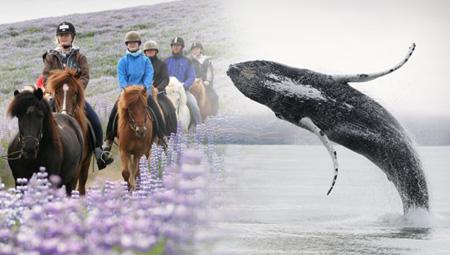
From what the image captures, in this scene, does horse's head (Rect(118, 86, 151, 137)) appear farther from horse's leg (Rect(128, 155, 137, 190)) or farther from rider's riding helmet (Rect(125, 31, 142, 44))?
rider's riding helmet (Rect(125, 31, 142, 44))

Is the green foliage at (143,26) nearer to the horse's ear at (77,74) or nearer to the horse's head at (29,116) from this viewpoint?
the horse's ear at (77,74)

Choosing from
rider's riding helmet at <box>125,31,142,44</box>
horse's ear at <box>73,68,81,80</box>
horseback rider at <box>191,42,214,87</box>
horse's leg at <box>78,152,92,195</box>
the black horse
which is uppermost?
horseback rider at <box>191,42,214,87</box>

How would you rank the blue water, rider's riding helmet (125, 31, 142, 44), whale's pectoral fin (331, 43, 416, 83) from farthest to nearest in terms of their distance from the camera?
rider's riding helmet (125, 31, 142, 44) < whale's pectoral fin (331, 43, 416, 83) < the blue water

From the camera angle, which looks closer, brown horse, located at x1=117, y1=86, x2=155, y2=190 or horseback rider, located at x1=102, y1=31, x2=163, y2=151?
brown horse, located at x1=117, y1=86, x2=155, y2=190

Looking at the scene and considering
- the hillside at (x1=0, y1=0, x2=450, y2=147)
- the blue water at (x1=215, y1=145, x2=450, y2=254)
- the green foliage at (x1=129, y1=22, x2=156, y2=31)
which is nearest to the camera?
the blue water at (x1=215, y1=145, x2=450, y2=254)

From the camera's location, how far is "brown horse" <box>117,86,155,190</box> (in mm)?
15844

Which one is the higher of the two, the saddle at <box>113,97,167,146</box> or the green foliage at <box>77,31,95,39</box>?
the green foliage at <box>77,31,95,39</box>

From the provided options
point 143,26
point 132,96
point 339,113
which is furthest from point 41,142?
point 143,26

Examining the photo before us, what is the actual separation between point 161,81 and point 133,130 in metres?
2.74

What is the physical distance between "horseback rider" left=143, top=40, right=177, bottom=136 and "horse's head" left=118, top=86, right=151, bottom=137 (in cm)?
197

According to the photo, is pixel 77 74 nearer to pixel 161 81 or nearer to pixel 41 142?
pixel 41 142

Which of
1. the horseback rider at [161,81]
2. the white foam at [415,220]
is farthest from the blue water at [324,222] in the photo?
the horseback rider at [161,81]

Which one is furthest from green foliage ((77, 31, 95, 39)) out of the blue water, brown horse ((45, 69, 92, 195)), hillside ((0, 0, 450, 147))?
brown horse ((45, 69, 92, 195))

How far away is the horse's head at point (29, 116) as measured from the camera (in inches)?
456
